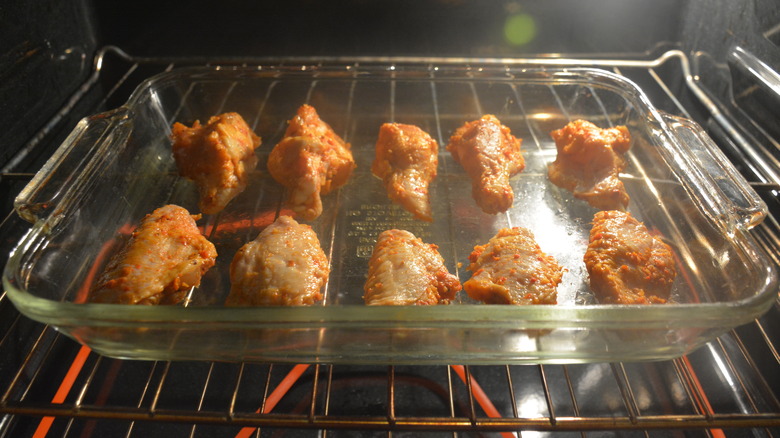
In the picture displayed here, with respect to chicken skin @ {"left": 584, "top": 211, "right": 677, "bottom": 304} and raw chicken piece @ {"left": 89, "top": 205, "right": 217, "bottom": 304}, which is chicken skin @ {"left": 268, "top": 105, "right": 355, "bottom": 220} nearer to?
raw chicken piece @ {"left": 89, "top": 205, "right": 217, "bottom": 304}

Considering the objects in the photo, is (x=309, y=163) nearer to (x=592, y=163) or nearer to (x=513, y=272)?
(x=513, y=272)

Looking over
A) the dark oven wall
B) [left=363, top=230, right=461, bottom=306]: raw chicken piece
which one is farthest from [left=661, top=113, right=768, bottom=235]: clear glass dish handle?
[left=363, top=230, right=461, bottom=306]: raw chicken piece

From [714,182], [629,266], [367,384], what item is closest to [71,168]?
[367,384]

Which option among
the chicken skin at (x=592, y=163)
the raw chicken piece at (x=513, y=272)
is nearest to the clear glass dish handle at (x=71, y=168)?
the raw chicken piece at (x=513, y=272)

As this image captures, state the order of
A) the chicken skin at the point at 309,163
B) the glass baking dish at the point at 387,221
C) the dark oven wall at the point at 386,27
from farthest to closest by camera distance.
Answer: the dark oven wall at the point at 386,27
the chicken skin at the point at 309,163
the glass baking dish at the point at 387,221

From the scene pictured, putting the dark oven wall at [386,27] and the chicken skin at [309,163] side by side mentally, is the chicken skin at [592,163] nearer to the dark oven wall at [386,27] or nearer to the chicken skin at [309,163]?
the dark oven wall at [386,27]

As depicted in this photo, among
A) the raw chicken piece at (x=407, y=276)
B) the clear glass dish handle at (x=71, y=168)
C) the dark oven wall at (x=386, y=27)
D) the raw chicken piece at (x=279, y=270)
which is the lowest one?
the raw chicken piece at (x=407, y=276)
